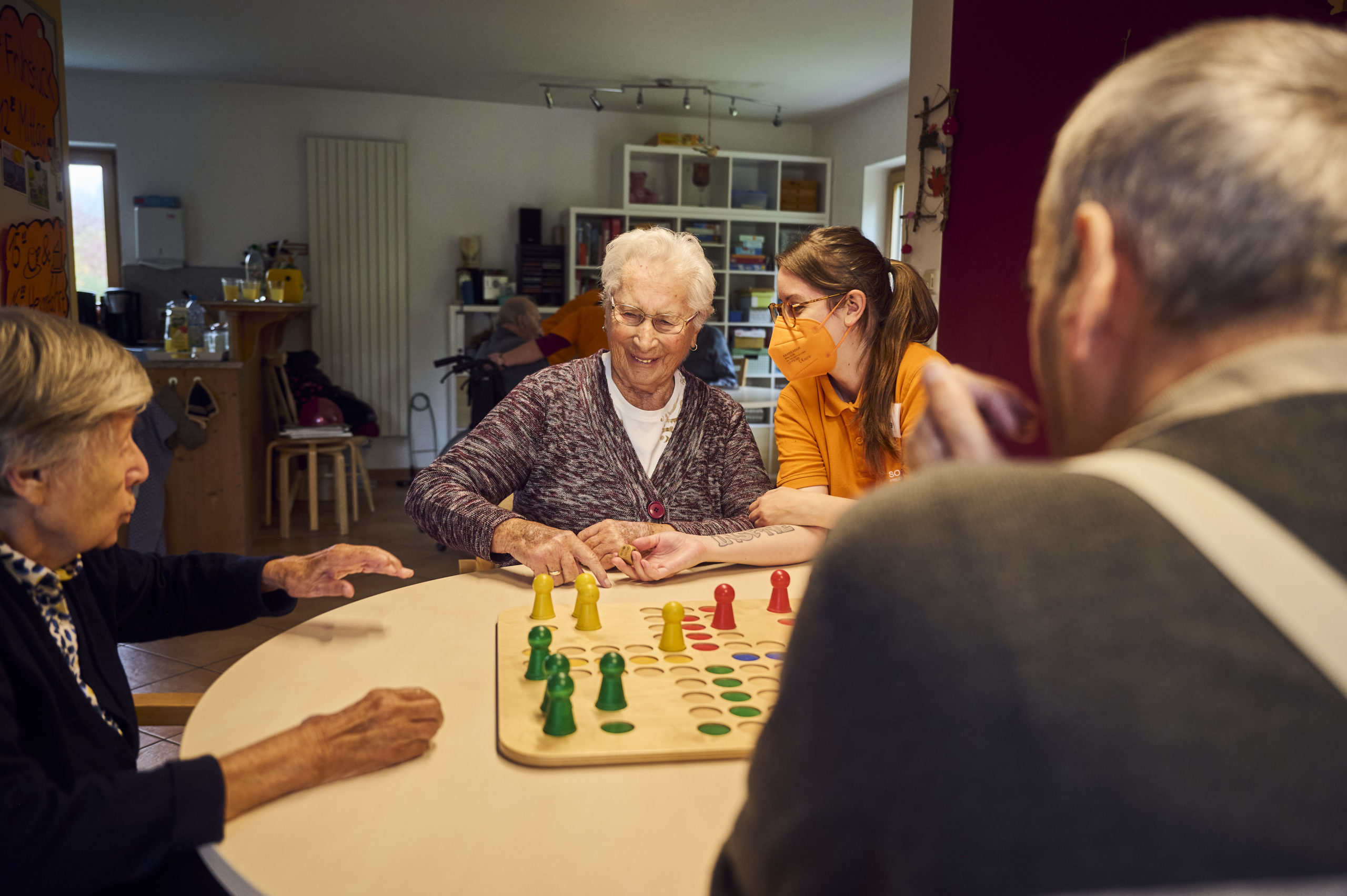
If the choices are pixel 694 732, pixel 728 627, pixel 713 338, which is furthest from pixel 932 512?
pixel 713 338

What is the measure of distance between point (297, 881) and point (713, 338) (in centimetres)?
495

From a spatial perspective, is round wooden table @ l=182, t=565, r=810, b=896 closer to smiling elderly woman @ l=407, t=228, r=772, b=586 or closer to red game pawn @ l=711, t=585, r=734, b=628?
red game pawn @ l=711, t=585, r=734, b=628

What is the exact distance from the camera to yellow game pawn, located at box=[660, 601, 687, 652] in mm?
1245

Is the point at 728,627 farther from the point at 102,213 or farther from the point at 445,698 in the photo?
the point at 102,213

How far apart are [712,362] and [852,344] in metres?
3.14

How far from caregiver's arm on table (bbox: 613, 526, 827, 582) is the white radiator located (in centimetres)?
588

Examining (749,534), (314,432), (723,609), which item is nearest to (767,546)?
(749,534)

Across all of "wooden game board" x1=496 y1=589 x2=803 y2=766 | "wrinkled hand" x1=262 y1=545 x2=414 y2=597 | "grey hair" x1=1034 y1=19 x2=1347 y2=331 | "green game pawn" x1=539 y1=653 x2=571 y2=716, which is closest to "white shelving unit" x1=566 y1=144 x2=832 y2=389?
"wrinkled hand" x1=262 y1=545 x2=414 y2=597

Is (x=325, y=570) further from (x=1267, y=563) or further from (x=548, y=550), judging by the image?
(x=1267, y=563)

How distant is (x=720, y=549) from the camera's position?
5.44 feet

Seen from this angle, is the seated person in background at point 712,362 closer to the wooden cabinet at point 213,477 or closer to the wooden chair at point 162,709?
the wooden cabinet at point 213,477

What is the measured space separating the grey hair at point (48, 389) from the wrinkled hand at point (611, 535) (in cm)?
84

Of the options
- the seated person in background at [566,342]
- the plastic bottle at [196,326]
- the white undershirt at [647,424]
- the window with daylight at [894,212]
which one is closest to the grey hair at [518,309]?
the seated person in background at [566,342]

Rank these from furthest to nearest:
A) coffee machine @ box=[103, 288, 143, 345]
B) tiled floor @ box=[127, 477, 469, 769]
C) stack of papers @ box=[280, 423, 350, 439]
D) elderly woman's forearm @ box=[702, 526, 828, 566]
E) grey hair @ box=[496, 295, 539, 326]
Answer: coffee machine @ box=[103, 288, 143, 345] → grey hair @ box=[496, 295, 539, 326] → stack of papers @ box=[280, 423, 350, 439] → tiled floor @ box=[127, 477, 469, 769] → elderly woman's forearm @ box=[702, 526, 828, 566]
